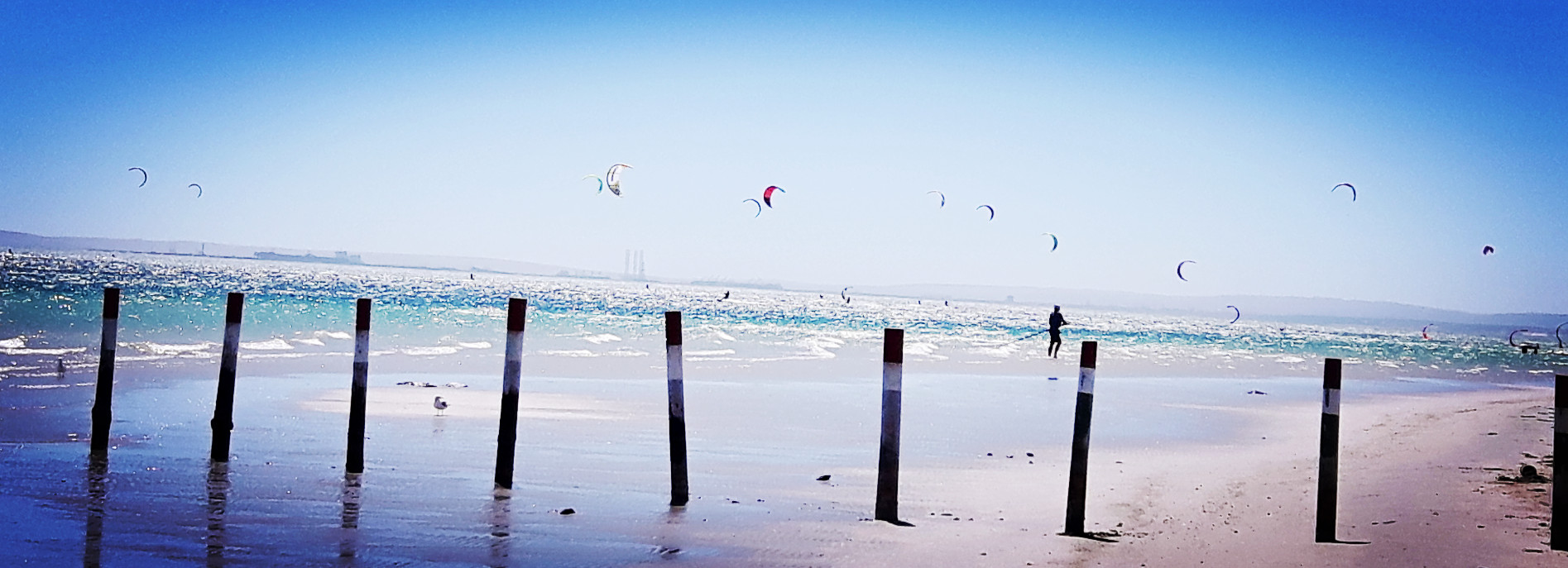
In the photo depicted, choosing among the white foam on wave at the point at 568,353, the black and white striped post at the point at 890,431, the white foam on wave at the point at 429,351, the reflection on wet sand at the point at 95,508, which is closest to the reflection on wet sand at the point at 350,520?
the reflection on wet sand at the point at 95,508

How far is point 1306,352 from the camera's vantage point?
4847cm

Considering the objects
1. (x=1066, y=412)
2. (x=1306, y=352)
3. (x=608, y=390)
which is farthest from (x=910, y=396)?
(x=1306, y=352)

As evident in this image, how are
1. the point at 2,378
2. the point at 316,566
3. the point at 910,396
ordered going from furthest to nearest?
the point at 910,396, the point at 2,378, the point at 316,566

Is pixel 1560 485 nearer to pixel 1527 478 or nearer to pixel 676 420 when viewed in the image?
pixel 1527 478

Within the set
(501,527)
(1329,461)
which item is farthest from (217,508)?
(1329,461)

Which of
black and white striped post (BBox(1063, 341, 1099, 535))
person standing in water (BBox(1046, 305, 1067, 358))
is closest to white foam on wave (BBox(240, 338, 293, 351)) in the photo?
person standing in water (BBox(1046, 305, 1067, 358))

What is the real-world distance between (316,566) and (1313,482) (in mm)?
7465

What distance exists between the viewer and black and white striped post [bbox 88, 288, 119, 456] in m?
8.88

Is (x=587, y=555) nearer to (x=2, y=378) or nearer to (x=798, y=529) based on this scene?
(x=798, y=529)

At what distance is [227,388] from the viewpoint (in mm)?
8922

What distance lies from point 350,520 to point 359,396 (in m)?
2.02

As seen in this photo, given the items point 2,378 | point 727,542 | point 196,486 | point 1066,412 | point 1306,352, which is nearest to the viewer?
point 727,542

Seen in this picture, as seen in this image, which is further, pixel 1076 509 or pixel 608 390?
pixel 608 390

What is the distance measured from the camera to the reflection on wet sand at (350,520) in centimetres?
594
